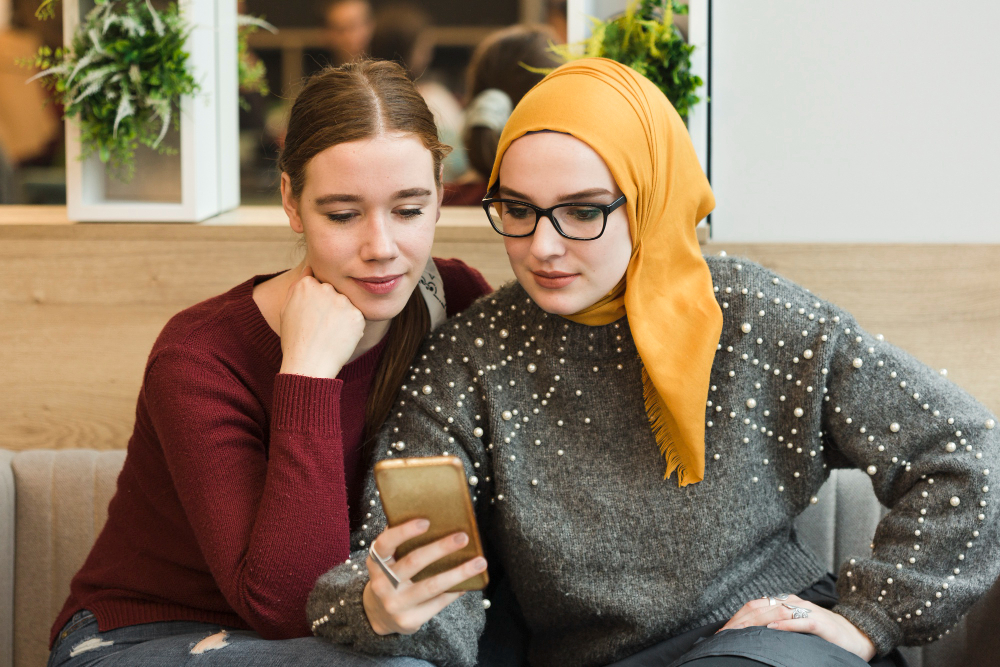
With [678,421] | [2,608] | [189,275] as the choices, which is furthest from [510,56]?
[2,608]

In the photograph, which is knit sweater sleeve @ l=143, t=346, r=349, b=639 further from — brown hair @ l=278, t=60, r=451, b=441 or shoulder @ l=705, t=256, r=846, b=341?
shoulder @ l=705, t=256, r=846, b=341

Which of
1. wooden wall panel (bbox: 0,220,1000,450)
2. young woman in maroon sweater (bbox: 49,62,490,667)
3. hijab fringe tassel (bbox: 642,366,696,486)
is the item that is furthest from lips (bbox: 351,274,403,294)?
wooden wall panel (bbox: 0,220,1000,450)

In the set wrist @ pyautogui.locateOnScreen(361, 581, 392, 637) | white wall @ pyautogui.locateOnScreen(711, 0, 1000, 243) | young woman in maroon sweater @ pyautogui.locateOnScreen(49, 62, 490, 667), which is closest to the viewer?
wrist @ pyautogui.locateOnScreen(361, 581, 392, 637)

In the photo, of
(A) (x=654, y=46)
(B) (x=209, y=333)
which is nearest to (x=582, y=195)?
(B) (x=209, y=333)

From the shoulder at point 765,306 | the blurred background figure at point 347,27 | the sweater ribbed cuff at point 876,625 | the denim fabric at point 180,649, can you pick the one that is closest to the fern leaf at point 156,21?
the blurred background figure at point 347,27

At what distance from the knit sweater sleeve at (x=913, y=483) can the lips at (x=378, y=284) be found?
0.63m

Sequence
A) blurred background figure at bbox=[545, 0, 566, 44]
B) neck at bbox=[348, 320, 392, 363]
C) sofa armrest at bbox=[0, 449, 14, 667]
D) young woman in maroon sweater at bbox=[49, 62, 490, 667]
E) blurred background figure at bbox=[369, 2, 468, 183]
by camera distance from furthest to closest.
→ 1. blurred background figure at bbox=[369, 2, 468, 183]
2. blurred background figure at bbox=[545, 0, 566, 44]
3. sofa armrest at bbox=[0, 449, 14, 667]
4. neck at bbox=[348, 320, 392, 363]
5. young woman in maroon sweater at bbox=[49, 62, 490, 667]

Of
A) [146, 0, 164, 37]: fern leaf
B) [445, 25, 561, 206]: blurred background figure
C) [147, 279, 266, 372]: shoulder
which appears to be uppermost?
[146, 0, 164, 37]: fern leaf

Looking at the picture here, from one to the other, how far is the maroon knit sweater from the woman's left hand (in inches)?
21.8

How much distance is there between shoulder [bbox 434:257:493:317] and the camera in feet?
5.05

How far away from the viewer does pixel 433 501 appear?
0.89 meters

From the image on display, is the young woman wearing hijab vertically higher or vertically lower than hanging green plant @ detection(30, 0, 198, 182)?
lower

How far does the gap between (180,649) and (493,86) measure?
4.72 feet

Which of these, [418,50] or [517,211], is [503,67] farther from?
[517,211]
